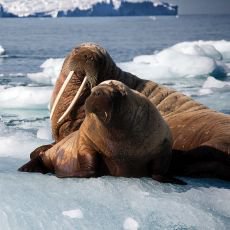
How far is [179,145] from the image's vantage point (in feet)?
16.7

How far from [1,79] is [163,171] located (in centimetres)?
1540

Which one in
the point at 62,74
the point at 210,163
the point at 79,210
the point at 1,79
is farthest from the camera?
the point at 1,79

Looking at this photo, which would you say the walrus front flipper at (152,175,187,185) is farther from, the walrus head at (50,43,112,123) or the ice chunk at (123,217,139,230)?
the walrus head at (50,43,112,123)

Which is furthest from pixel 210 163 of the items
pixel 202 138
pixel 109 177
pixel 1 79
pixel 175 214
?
pixel 1 79

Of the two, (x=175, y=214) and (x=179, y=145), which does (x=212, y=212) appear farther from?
(x=179, y=145)

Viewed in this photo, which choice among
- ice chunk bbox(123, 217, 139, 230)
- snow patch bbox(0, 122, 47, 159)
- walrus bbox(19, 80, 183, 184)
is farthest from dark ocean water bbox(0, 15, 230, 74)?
ice chunk bbox(123, 217, 139, 230)

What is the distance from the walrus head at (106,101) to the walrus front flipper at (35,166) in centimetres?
100

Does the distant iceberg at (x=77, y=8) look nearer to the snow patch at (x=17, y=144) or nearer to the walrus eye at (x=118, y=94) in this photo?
the snow patch at (x=17, y=144)

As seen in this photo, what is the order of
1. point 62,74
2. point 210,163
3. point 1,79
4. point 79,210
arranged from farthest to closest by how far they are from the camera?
point 1,79 < point 62,74 < point 210,163 < point 79,210

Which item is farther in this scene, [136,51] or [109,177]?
[136,51]

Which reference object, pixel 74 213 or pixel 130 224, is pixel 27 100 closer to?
pixel 74 213

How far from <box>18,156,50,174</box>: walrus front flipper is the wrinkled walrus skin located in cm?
15

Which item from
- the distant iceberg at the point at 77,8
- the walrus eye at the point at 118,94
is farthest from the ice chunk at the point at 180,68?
the distant iceberg at the point at 77,8

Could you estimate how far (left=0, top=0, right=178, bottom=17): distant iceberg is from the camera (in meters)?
114
